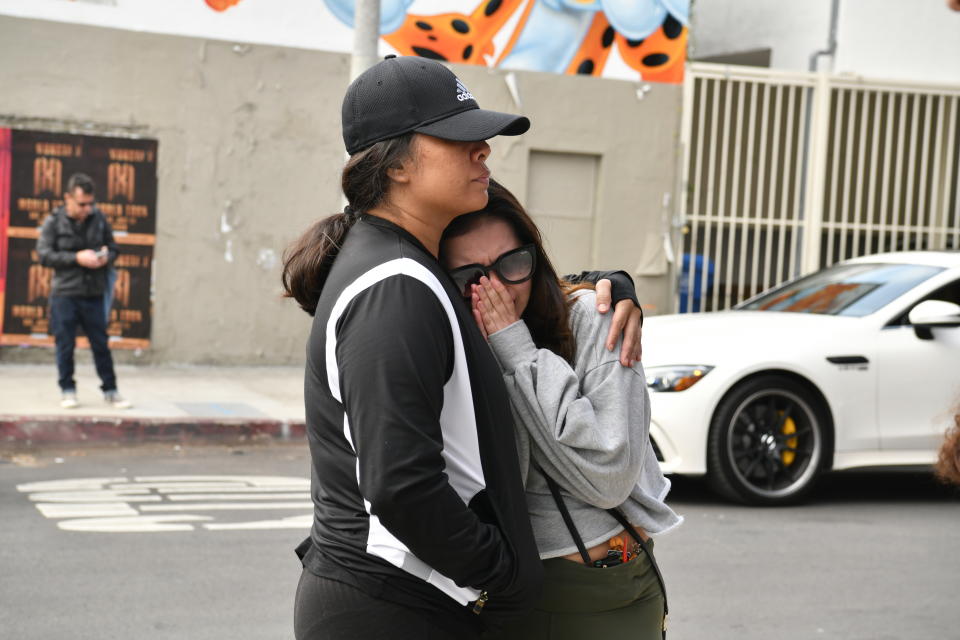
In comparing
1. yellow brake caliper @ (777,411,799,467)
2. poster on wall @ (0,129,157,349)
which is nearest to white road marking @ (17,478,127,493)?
yellow brake caliper @ (777,411,799,467)

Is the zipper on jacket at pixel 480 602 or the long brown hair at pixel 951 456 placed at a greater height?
the long brown hair at pixel 951 456

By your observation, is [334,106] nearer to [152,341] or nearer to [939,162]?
[152,341]

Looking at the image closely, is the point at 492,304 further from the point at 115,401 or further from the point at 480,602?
the point at 115,401

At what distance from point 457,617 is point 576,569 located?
1.03ft

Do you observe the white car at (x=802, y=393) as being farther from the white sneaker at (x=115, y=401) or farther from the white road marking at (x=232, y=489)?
the white sneaker at (x=115, y=401)

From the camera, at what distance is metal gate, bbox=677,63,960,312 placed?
1433 cm

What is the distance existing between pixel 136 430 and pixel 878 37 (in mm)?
10286

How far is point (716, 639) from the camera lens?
504 cm

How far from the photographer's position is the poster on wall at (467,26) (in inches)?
496

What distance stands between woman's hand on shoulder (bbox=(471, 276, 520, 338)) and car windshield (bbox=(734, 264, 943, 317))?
6.03m

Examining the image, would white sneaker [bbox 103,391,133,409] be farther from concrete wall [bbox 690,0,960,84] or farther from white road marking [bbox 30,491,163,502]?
concrete wall [bbox 690,0,960,84]

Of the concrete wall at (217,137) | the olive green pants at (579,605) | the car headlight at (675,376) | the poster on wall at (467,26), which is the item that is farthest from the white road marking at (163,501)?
the poster on wall at (467,26)

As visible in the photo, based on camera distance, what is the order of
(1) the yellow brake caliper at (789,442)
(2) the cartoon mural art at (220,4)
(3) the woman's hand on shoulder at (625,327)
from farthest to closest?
(2) the cartoon mural art at (220,4), (1) the yellow brake caliper at (789,442), (3) the woman's hand on shoulder at (625,327)

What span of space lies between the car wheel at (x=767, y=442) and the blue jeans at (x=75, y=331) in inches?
206
